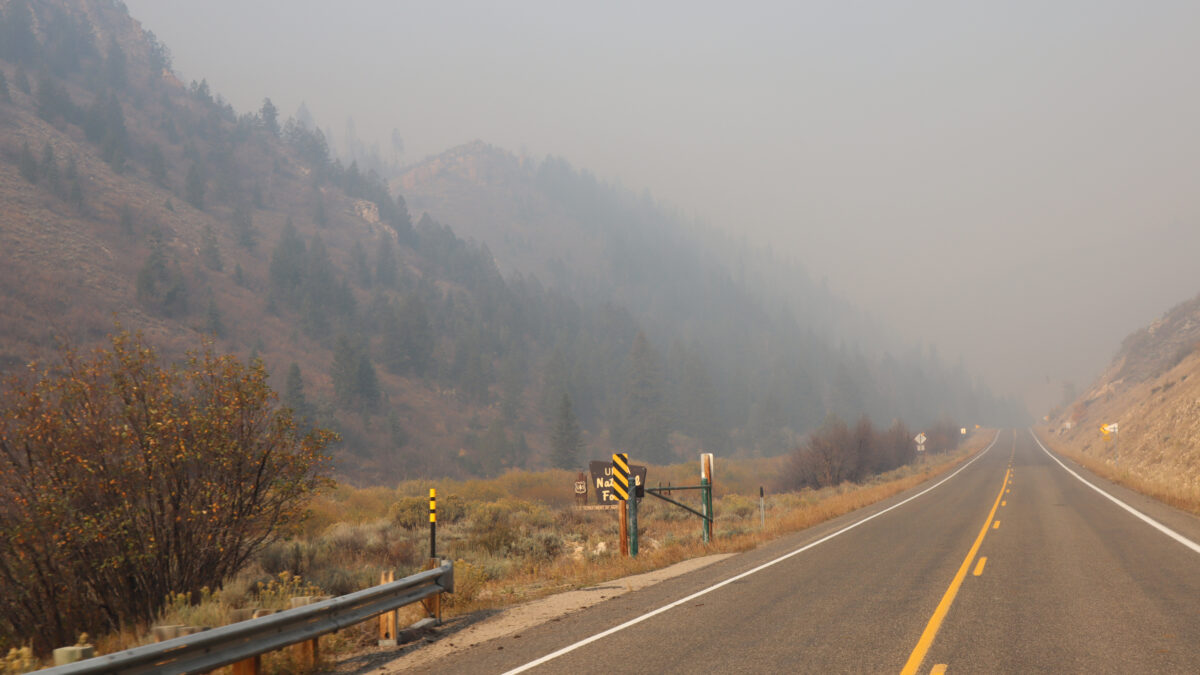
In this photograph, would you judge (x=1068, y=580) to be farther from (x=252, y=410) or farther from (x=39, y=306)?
(x=39, y=306)

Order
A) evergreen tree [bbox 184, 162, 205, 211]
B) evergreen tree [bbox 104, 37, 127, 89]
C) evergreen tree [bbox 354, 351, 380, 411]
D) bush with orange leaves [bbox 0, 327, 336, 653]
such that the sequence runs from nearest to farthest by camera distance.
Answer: bush with orange leaves [bbox 0, 327, 336, 653], evergreen tree [bbox 354, 351, 380, 411], evergreen tree [bbox 184, 162, 205, 211], evergreen tree [bbox 104, 37, 127, 89]

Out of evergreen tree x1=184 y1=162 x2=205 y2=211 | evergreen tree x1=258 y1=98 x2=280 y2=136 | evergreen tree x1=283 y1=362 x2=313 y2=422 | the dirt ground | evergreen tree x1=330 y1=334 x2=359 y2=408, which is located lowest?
the dirt ground

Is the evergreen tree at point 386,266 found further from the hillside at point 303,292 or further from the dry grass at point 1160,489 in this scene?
the dry grass at point 1160,489

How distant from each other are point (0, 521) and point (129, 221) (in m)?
88.6

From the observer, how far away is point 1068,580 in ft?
34.7

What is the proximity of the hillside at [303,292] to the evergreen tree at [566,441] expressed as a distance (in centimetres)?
25

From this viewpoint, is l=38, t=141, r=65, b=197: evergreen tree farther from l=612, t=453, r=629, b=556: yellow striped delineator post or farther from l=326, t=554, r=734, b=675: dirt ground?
l=326, t=554, r=734, b=675: dirt ground

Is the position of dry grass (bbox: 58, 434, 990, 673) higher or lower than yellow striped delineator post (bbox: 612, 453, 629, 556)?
lower

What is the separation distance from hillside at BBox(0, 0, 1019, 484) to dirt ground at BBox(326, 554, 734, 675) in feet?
157

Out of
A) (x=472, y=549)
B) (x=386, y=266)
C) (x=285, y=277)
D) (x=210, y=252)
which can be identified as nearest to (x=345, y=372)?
(x=285, y=277)

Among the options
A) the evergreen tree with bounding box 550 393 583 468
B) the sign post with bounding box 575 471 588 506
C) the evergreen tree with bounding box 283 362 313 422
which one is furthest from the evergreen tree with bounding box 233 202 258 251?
the sign post with bounding box 575 471 588 506

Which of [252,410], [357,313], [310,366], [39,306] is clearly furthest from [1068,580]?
[357,313]

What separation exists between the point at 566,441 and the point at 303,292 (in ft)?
138

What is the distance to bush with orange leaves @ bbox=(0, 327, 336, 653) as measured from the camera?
9336mm
